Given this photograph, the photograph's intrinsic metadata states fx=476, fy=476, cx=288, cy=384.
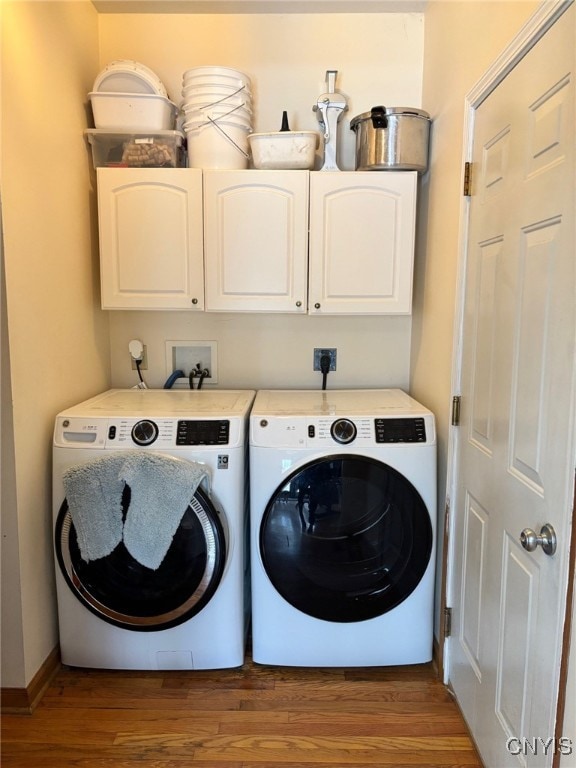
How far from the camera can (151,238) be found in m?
1.96

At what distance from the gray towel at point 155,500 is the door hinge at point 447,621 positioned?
1019 millimetres

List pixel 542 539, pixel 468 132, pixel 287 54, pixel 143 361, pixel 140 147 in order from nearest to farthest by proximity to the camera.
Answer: pixel 542 539
pixel 468 132
pixel 140 147
pixel 287 54
pixel 143 361

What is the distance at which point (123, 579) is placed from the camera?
172 centimetres

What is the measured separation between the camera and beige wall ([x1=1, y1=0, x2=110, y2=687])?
1529mm

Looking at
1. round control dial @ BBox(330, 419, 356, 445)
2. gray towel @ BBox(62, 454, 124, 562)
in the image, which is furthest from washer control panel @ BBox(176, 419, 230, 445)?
round control dial @ BBox(330, 419, 356, 445)

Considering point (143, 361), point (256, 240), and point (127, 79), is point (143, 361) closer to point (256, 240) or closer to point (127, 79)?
point (256, 240)

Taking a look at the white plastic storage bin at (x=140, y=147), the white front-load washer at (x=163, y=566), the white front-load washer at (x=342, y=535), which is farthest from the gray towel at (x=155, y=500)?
the white plastic storage bin at (x=140, y=147)

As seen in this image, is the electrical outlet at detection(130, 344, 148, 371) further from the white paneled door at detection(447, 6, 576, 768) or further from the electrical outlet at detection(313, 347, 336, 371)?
the white paneled door at detection(447, 6, 576, 768)

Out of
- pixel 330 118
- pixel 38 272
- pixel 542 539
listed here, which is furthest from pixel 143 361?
pixel 542 539

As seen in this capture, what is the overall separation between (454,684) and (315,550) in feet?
2.20

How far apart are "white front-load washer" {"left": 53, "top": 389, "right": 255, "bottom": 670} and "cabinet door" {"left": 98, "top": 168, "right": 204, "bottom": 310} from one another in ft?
1.70

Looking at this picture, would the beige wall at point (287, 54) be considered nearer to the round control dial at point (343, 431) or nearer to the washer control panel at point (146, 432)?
the washer control panel at point (146, 432)

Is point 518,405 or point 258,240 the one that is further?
point 258,240

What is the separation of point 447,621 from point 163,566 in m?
1.05
